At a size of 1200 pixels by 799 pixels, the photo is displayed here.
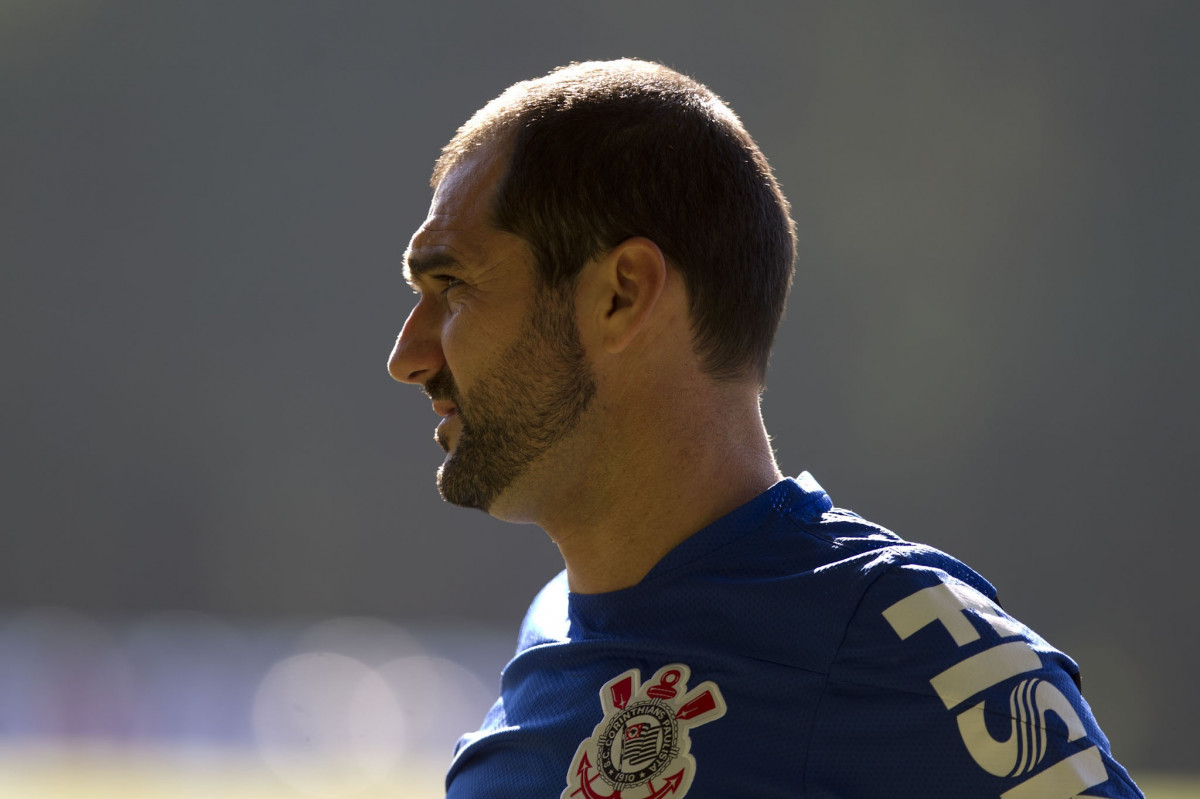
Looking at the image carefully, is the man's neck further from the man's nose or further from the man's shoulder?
the man's nose

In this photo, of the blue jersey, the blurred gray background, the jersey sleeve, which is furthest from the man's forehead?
the blurred gray background

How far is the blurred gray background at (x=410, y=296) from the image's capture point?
8641 millimetres

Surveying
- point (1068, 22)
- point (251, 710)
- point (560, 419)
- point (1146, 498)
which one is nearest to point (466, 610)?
point (251, 710)

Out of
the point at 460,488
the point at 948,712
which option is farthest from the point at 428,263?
the point at 948,712

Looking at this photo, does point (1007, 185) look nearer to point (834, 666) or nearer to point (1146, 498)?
point (1146, 498)

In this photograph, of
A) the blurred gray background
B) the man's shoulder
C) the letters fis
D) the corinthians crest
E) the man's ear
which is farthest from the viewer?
the blurred gray background

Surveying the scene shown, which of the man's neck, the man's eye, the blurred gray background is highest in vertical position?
the blurred gray background

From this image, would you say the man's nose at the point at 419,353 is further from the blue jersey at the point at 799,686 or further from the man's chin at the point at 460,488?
the blue jersey at the point at 799,686

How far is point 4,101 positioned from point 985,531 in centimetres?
842

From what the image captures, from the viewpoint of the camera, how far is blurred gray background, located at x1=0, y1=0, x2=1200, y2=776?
8641 millimetres

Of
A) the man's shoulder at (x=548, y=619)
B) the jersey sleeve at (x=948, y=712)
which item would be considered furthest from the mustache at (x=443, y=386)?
the jersey sleeve at (x=948, y=712)

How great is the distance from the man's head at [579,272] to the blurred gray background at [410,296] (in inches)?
285

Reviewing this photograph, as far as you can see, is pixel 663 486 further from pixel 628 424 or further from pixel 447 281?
pixel 447 281

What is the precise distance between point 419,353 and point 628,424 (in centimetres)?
25
